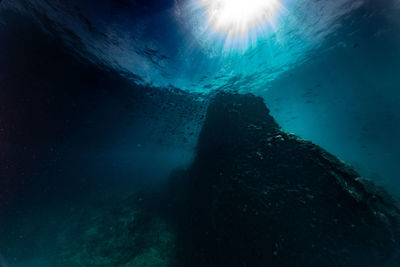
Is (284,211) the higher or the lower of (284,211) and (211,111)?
the lower

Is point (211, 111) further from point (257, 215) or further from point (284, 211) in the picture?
point (284, 211)

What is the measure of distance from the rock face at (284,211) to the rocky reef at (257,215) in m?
0.03

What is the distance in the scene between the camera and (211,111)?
13633mm

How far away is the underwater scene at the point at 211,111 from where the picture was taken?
5.66 m

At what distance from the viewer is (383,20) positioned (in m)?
11.7

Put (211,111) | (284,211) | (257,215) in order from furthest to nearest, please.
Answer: (211,111), (257,215), (284,211)

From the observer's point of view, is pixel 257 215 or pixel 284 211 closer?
pixel 284 211

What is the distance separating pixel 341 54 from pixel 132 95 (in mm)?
23163

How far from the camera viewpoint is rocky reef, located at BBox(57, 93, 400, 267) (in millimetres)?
5078

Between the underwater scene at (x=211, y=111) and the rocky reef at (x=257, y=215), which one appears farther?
the underwater scene at (x=211, y=111)

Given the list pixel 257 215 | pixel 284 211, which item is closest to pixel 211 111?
pixel 257 215

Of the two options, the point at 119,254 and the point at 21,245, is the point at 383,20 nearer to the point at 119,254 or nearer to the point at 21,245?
the point at 119,254

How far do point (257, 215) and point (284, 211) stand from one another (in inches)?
44.5

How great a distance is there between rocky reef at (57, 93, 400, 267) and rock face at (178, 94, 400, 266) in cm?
3
